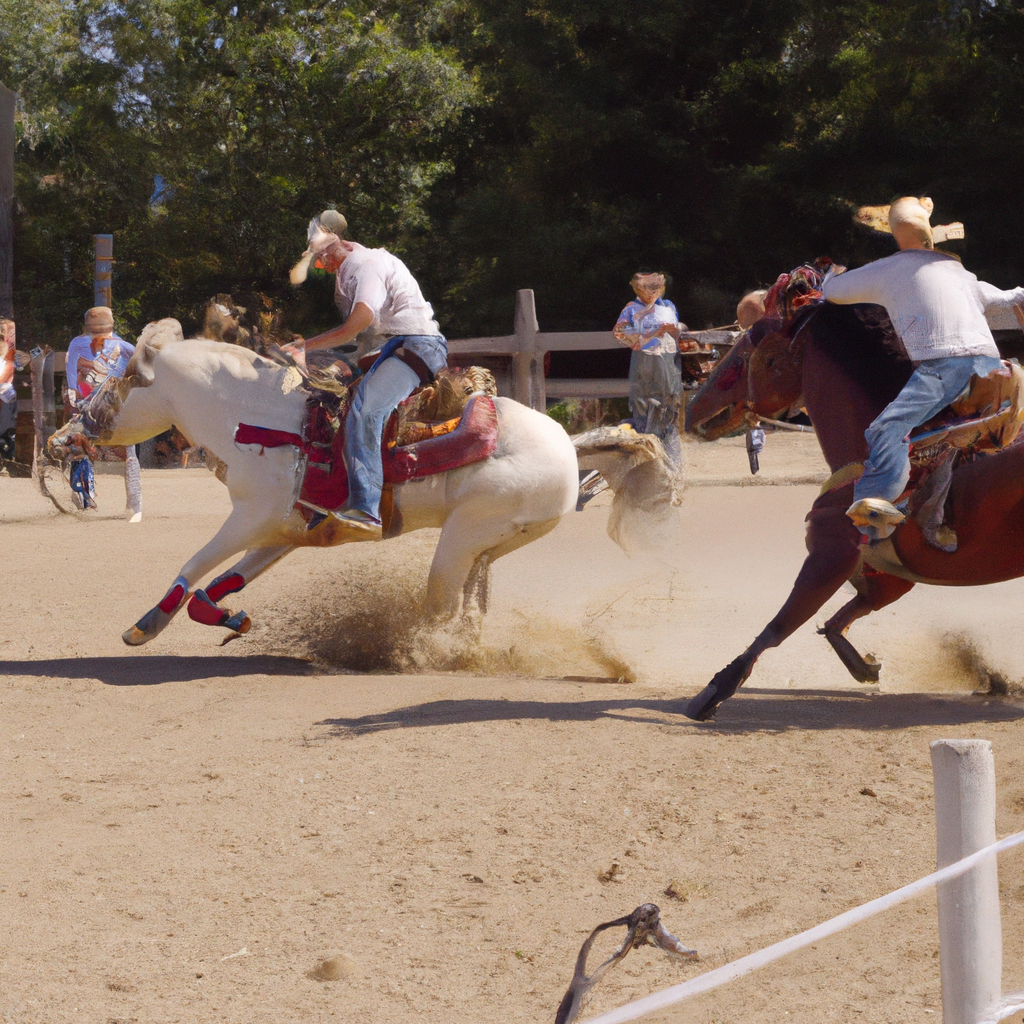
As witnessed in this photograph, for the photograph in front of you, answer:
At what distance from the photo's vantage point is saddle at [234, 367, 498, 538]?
5.68 metres

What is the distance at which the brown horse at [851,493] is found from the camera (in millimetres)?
4648

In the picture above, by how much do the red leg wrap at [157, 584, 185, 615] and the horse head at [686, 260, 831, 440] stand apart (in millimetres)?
2291

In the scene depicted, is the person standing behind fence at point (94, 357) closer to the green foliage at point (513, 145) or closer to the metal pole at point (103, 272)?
the metal pole at point (103, 272)

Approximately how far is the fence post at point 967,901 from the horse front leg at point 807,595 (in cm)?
259

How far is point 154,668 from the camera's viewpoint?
5.99 metres

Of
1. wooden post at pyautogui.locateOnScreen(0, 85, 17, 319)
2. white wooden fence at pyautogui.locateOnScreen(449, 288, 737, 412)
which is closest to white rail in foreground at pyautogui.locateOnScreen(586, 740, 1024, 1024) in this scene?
white wooden fence at pyautogui.locateOnScreen(449, 288, 737, 412)

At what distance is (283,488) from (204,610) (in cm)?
63

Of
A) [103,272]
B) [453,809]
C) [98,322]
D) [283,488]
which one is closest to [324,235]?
[283,488]

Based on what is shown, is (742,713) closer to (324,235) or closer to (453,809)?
(453,809)

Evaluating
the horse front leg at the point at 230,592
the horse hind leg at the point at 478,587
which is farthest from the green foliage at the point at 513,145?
the horse front leg at the point at 230,592

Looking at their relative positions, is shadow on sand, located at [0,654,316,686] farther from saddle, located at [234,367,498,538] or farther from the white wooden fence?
the white wooden fence

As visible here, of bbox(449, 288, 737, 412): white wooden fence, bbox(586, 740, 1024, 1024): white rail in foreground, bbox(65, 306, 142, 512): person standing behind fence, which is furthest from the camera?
bbox(449, 288, 737, 412): white wooden fence

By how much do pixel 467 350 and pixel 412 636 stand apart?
22.8 feet

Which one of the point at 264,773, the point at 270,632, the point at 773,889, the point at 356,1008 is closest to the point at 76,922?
the point at 356,1008
